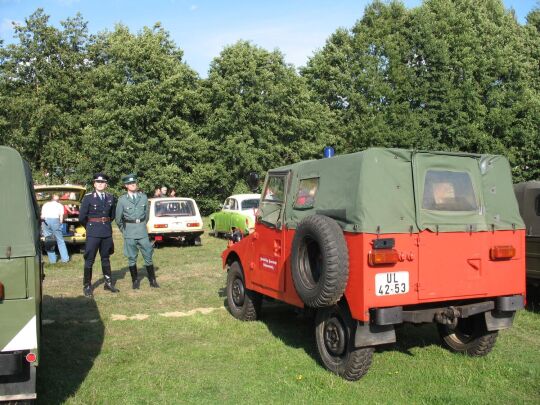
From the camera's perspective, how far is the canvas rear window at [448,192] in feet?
16.8

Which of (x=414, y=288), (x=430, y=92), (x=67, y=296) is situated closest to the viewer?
(x=414, y=288)

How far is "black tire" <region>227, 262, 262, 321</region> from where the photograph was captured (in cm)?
724

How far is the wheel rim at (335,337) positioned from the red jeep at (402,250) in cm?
1

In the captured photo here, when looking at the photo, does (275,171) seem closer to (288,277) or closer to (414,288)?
(288,277)

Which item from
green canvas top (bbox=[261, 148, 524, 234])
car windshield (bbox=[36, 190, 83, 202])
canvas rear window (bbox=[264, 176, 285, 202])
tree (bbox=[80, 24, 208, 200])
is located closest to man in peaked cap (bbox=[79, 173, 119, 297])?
canvas rear window (bbox=[264, 176, 285, 202])

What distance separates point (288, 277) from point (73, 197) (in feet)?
36.3

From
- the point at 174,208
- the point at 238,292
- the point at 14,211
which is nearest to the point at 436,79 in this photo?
the point at 174,208

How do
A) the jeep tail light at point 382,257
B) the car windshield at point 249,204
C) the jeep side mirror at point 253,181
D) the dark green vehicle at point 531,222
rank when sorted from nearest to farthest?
the jeep tail light at point 382,257 → the jeep side mirror at point 253,181 → the dark green vehicle at point 531,222 → the car windshield at point 249,204

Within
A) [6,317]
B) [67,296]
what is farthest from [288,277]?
[67,296]

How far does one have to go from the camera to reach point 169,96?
30172mm

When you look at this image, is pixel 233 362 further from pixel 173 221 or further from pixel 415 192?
pixel 173 221

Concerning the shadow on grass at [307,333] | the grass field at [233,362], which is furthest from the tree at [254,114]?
the shadow on grass at [307,333]

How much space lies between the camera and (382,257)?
461cm

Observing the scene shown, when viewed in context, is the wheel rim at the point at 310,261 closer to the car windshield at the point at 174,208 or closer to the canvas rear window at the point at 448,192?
the canvas rear window at the point at 448,192
